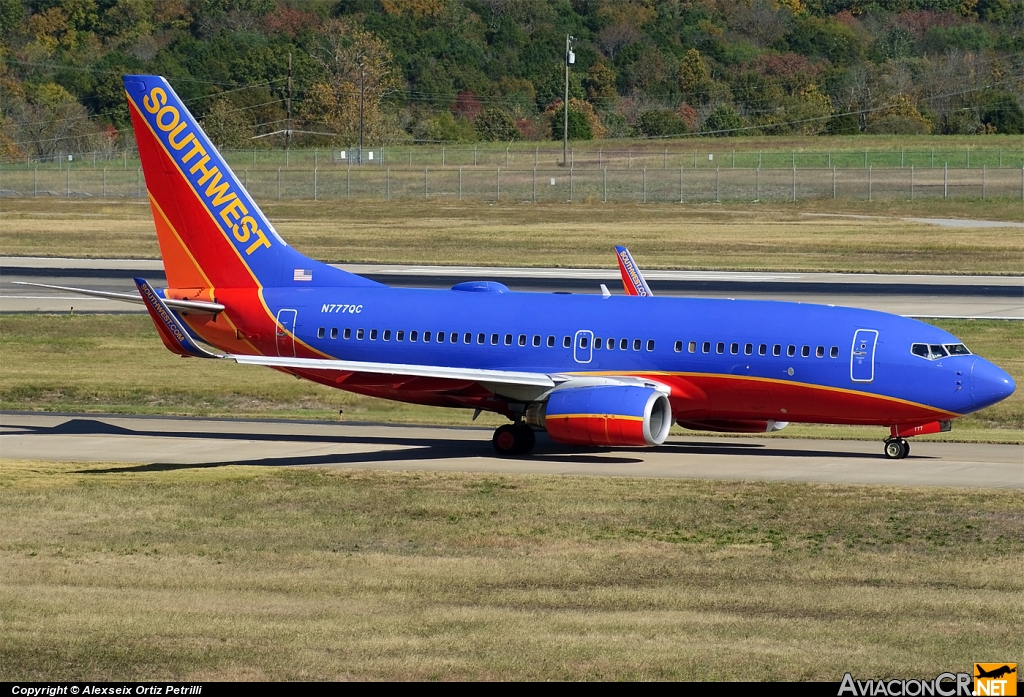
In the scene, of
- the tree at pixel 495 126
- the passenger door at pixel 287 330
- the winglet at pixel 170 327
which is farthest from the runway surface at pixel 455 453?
the tree at pixel 495 126

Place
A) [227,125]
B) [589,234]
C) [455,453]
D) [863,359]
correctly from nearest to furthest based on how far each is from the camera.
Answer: [863,359], [455,453], [589,234], [227,125]

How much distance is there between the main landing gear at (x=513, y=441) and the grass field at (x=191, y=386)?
5.92 metres

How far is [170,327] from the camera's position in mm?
35000

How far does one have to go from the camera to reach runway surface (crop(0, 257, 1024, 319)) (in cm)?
6191

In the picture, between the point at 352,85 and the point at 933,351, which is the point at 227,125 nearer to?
the point at 352,85

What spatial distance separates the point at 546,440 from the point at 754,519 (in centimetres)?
1201

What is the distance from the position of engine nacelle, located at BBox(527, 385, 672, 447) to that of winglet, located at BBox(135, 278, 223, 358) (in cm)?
811

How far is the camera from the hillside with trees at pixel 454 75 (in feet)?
554

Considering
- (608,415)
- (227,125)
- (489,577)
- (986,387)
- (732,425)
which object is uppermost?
(227,125)

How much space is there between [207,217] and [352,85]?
5267 inches

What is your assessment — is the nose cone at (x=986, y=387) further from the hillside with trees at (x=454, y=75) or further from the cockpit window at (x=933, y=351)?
the hillside with trees at (x=454, y=75)

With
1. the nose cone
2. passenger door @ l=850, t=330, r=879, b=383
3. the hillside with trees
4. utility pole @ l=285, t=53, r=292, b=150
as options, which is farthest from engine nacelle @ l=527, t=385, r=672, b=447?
utility pole @ l=285, t=53, r=292, b=150

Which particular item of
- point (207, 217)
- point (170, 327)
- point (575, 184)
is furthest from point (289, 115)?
point (170, 327)

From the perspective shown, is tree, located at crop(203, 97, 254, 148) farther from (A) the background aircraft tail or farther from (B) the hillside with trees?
(A) the background aircraft tail
